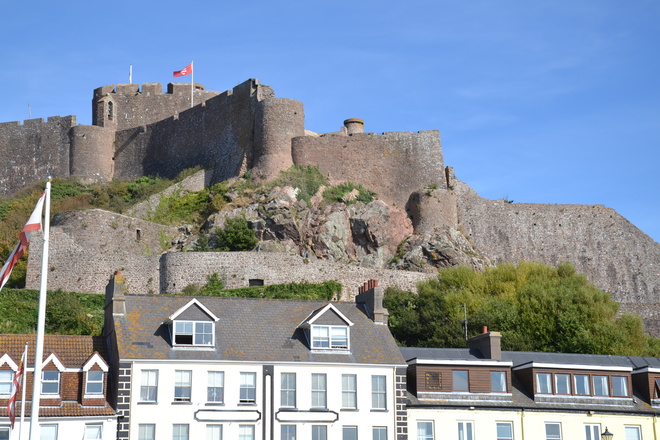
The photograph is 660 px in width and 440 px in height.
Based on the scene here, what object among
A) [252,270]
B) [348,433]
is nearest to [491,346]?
[348,433]

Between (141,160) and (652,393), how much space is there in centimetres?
5639

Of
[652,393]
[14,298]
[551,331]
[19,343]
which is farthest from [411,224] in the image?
[19,343]

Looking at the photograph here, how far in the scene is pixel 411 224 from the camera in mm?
77625

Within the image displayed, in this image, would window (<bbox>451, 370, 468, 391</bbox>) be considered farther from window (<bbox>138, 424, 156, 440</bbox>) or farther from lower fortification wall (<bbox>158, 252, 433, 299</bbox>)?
lower fortification wall (<bbox>158, 252, 433, 299</bbox>)

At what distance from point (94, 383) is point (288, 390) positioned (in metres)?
6.61

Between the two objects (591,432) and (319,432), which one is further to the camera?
(591,432)

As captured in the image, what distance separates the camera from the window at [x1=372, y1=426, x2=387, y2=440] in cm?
→ 3888

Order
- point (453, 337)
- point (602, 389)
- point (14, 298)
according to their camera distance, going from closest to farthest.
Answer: point (602, 389)
point (453, 337)
point (14, 298)

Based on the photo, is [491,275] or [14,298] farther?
[491,275]

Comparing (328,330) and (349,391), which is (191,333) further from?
(349,391)

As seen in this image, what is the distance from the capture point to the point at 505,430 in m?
39.8

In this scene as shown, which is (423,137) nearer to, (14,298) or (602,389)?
(14,298)

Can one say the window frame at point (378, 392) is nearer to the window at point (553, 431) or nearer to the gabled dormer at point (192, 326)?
the gabled dormer at point (192, 326)

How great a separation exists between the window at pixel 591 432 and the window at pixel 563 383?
1.43 m
